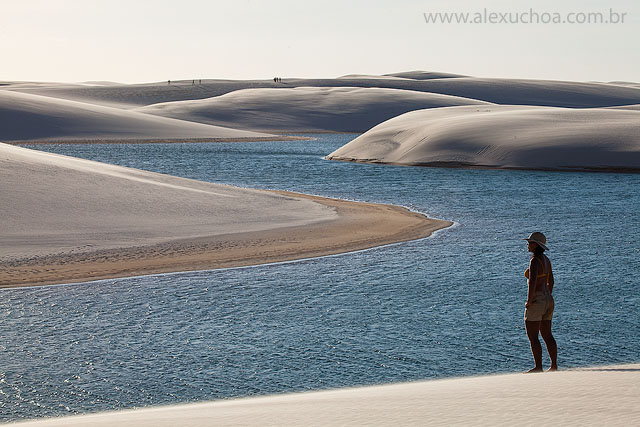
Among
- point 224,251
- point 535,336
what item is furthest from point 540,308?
point 224,251

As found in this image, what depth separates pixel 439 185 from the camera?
48469 millimetres

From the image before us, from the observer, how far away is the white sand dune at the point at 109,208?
2486 centimetres

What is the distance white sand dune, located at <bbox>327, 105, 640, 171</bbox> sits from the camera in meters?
59.7

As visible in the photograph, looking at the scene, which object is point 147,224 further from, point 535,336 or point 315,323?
point 535,336

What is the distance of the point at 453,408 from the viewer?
7746 millimetres

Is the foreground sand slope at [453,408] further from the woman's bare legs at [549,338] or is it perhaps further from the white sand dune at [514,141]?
the white sand dune at [514,141]

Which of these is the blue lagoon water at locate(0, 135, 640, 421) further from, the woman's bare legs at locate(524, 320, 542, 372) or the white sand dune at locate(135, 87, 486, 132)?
the white sand dune at locate(135, 87, 486, 132)

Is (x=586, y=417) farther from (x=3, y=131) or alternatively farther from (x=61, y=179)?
(x=3, y=131)

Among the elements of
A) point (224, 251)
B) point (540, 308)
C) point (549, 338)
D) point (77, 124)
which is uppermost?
point (540, 308)

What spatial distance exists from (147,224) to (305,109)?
126 metres

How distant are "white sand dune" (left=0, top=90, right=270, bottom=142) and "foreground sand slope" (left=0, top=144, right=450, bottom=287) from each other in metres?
63.9

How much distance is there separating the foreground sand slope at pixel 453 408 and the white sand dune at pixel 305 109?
12970cm

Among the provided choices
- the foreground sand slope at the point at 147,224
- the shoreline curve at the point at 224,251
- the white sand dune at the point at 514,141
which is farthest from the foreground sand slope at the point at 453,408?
the white sand dune at the point at 514,141

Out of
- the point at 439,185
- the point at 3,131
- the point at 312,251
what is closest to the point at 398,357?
the point at 312,251
